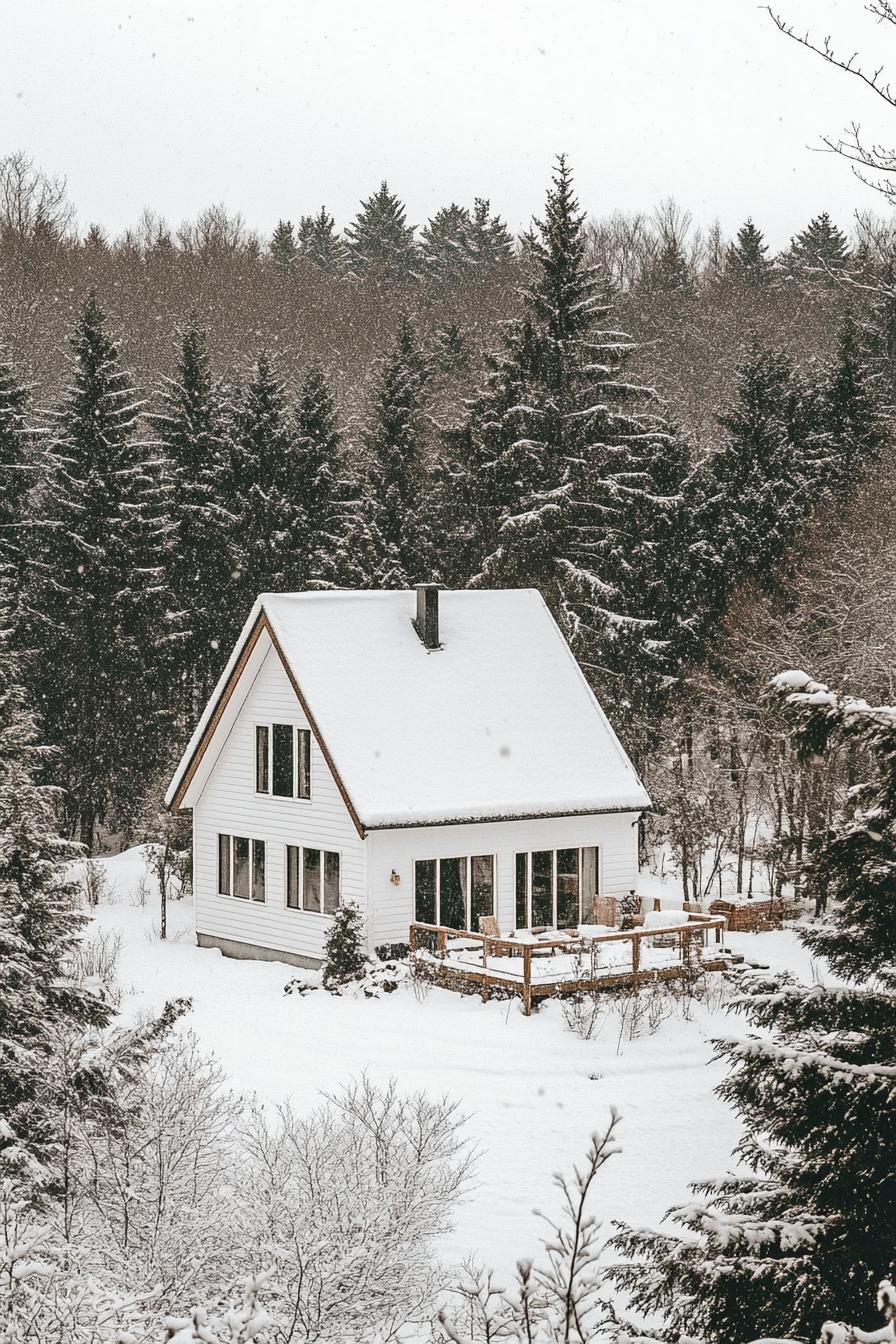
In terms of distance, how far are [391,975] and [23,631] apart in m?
21.0

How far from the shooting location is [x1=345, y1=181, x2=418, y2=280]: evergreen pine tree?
7962cm

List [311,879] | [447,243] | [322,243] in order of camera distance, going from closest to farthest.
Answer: [311,879], [447,243], [322,243]

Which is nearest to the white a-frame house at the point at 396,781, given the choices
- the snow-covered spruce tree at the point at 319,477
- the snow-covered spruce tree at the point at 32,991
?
the snow-covered spruce tree at the point at 32,991

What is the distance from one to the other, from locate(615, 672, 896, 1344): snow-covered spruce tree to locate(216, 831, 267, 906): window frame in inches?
780

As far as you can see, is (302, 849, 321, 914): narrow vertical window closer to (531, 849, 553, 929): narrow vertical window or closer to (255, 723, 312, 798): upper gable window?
(255, 723, 312, 798): upper gable window

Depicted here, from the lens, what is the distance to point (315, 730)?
81.6ft

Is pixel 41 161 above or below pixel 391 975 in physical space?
above

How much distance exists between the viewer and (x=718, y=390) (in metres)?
57.1

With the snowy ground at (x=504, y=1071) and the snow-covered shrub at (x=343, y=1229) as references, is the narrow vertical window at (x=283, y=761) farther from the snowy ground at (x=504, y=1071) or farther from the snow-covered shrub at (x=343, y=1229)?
the snow-covered shrub at (x=343, y=1229)

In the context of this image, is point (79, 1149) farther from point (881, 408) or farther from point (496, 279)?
point (496, 279)

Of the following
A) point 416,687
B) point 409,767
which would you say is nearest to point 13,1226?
point 409,767

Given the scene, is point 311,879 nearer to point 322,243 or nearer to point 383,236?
point 383,236

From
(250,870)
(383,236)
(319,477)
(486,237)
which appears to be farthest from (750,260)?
(250,870)

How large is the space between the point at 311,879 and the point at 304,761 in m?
2.14
